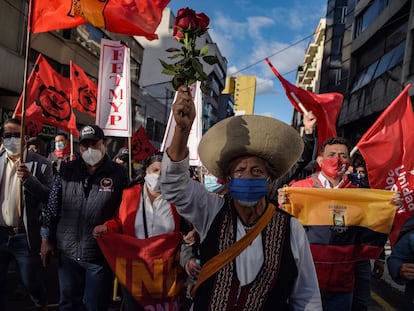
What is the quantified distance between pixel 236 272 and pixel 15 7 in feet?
51.2

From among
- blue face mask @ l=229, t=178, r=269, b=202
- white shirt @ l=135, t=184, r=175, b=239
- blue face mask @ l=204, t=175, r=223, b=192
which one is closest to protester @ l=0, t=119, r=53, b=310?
white shirt @ l=135, t=184, r=175, b=239

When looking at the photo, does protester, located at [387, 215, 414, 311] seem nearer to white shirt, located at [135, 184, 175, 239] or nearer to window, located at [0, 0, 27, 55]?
white shirt, located at [135, 184, 175, 239]

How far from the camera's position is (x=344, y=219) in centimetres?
338

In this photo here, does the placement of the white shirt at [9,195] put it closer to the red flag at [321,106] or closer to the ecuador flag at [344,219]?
the ecuador flag at [344,219]

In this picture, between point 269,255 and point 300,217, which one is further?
point 300,217

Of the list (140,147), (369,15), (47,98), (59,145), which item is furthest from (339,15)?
(47,98)

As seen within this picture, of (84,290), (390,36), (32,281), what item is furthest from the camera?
(390,36)

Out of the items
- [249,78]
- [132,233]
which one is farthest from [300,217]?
[249,78]

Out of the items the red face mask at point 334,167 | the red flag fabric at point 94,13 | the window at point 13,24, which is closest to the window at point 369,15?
the window at point 13,24

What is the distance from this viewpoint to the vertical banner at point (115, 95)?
600 cm

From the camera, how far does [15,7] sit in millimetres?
14625

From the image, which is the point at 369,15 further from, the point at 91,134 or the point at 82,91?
the point at 91,134

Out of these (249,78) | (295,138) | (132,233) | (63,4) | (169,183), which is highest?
(249,78)

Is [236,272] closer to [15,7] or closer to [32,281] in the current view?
[32,281]
